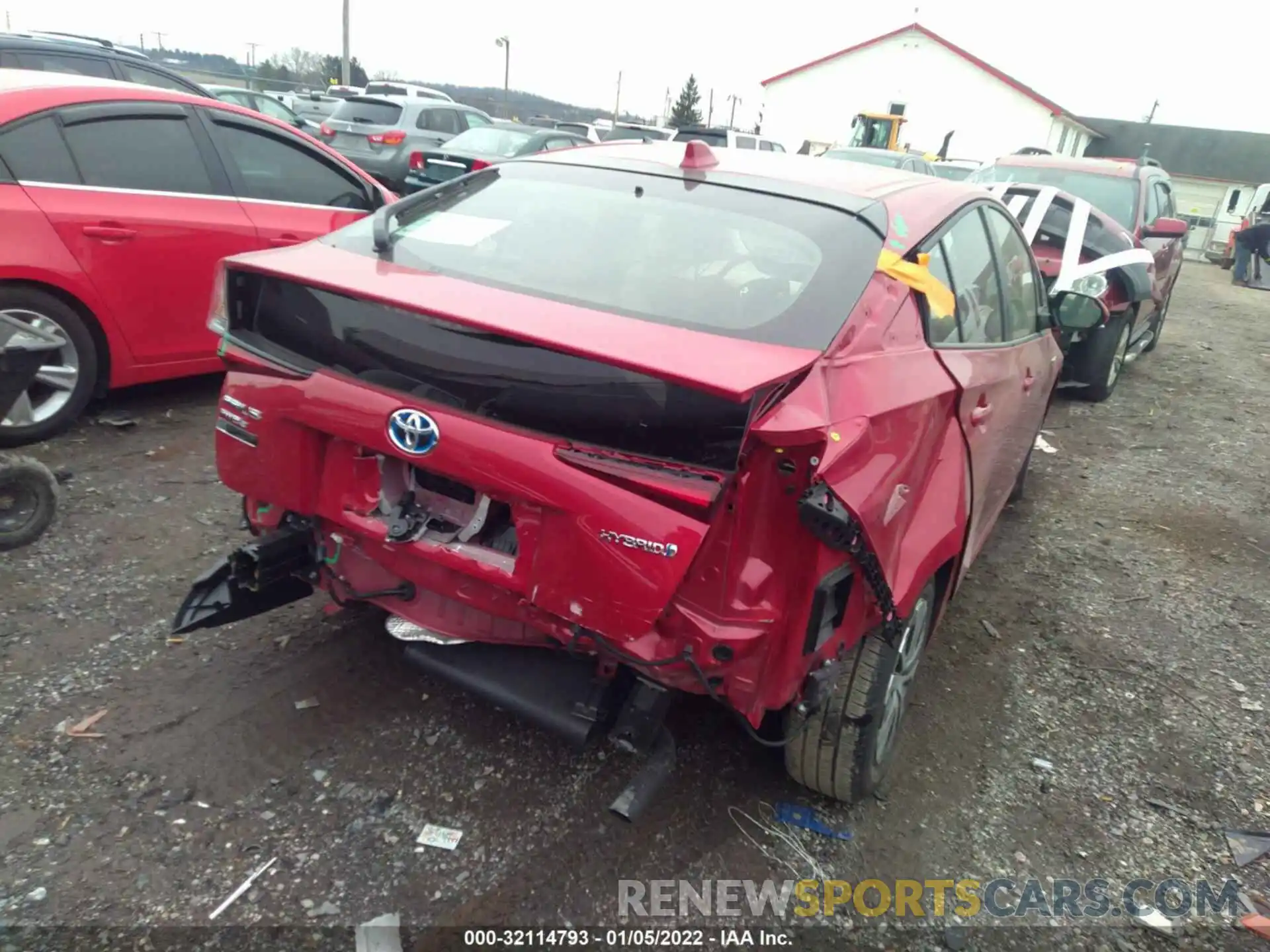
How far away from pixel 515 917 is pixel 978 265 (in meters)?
2.61

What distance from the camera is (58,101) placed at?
420cm

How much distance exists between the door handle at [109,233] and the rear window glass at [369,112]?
996 centimetres

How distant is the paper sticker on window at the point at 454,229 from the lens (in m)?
2.67

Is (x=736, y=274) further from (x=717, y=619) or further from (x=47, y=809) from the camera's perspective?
(x=47, y=809)

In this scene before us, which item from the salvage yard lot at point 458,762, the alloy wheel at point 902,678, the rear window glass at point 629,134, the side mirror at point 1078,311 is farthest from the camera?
the rear window glass at point 629,134

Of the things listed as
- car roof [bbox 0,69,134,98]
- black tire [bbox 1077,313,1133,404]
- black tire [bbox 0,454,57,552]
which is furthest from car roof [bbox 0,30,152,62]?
black tire [bbox 1077,313,1133,404]

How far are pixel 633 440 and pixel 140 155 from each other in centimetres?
395

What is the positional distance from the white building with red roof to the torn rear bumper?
4233 centimetres

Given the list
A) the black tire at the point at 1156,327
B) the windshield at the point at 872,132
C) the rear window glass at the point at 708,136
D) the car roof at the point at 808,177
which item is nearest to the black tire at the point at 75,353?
the car roof at the point at 808,177

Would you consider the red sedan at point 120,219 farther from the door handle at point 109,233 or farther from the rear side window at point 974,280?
the rear side window at point 974,280

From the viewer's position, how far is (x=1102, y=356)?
744 centimetres

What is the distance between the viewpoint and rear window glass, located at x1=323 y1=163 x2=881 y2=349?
225cm

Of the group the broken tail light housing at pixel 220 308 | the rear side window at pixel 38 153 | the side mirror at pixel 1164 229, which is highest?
the side mirror at pixel 1164 229

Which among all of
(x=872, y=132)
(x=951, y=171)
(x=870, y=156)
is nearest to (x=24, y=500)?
(x=870, y=156)
